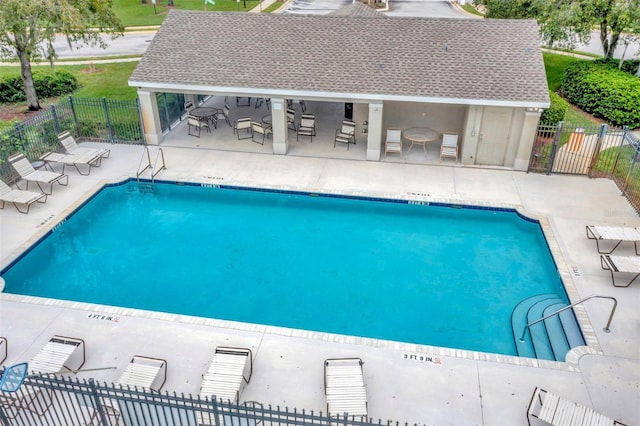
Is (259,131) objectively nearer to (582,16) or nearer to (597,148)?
(597,148)

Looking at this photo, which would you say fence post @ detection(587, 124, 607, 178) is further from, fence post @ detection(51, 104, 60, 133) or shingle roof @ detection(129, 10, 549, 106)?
fence post @ detection(51, 104, 60, 133)

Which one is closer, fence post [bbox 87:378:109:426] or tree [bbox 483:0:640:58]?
fence post [bbox 87:378:109:426]

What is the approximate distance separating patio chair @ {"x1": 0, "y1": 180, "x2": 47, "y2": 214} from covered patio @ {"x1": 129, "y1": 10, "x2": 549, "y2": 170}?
17.4ft

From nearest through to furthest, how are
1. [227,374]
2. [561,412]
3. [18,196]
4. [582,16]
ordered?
[561,412], [227,374], [18,196], [582,16]

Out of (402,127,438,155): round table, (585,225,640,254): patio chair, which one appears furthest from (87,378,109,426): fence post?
(402,127,438,155): round table

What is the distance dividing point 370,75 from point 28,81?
50.1 ft

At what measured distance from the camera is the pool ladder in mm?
17125

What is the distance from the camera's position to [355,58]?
59.6 ft

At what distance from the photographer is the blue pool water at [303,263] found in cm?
1175

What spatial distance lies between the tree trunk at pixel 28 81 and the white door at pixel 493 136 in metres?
18.7

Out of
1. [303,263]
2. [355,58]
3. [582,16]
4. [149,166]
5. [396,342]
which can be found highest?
[582,16]

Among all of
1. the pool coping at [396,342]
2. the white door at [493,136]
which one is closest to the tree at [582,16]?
the white door at [493,136]

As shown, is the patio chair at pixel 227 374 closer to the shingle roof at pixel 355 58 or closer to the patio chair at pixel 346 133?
the shingle roof at pixel 355 58

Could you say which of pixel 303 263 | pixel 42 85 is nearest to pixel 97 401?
pixel 303 263
